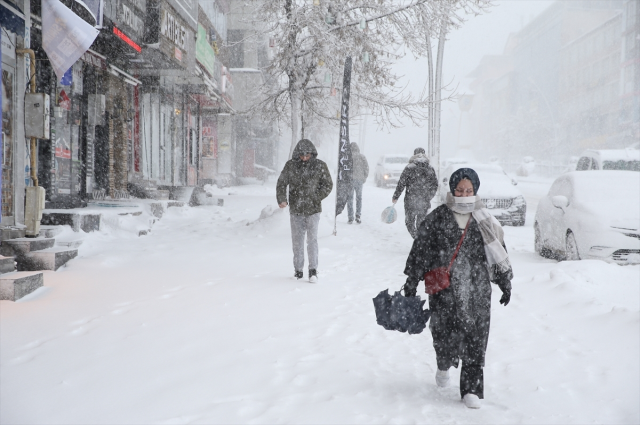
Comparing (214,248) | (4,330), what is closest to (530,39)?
(214,248)

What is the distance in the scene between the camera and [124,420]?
3.37m

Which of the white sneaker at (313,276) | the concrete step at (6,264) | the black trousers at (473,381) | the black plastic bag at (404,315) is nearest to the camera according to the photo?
the black trousers at (473,381)

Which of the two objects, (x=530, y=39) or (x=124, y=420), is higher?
(x=530, y=39)

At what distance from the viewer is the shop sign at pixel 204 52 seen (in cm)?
1691

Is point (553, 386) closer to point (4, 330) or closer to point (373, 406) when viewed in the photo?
point (373, 406)

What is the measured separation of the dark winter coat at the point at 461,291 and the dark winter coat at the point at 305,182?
3.50 metres

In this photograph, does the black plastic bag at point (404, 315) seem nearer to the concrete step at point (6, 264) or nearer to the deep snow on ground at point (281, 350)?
the deep snow on ground at point (281, 350)

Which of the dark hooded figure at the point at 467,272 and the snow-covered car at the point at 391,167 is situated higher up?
the snow-covered car at the point at 391,167

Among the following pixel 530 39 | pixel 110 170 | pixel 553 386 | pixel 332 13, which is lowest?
pixel 553 386

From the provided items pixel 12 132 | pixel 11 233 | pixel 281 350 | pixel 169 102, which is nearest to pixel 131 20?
pixel 12 132

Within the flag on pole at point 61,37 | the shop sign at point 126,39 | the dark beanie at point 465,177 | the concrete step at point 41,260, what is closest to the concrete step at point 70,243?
the concrete step at point 41,260

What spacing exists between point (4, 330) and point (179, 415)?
8.30 feet

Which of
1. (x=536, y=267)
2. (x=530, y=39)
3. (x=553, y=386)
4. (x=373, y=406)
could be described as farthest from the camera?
(x=530, y=39)

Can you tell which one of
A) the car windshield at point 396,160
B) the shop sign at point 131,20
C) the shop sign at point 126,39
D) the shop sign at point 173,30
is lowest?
the car windshield at point 396,160
